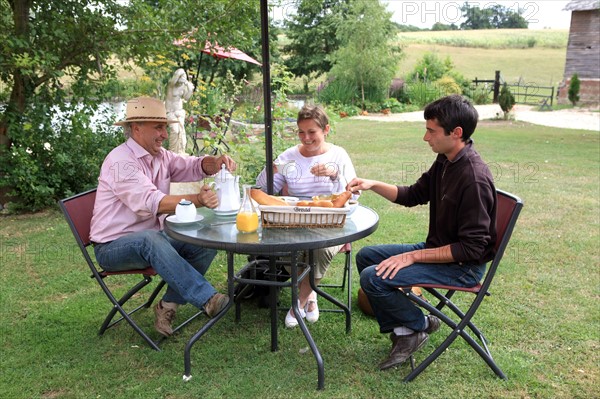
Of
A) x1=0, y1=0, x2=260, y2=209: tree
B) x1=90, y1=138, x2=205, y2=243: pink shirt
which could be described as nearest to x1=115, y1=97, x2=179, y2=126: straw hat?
x1=90, y1=138, x2=205, y2=243: pink shirt

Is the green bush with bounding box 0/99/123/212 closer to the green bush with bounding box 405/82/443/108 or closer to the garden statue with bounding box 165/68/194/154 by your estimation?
the garden statue with bounding box 165/68/194/154

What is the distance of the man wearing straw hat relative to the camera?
9.09ft

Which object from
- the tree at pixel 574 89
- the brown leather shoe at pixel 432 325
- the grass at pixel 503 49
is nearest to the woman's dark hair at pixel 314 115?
the brown leather shoe at pixel 432 325

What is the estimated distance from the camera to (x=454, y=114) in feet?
8.32

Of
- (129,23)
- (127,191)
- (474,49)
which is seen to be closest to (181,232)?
(127,191)

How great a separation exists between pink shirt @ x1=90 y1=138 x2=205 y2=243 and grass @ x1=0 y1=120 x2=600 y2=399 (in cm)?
65

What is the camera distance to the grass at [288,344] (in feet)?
8.45

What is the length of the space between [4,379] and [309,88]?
2205 cm

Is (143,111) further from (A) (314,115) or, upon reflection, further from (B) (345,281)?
(B) (345,281)

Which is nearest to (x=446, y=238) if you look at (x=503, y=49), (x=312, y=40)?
(x=312, y=40)

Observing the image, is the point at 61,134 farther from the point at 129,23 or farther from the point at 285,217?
the point at 285,217

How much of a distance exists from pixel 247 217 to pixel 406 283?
82 centimetres

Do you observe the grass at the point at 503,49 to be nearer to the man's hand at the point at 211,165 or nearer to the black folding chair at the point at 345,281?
the black folding chair at the point at 345,281

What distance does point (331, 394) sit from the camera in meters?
2.53
